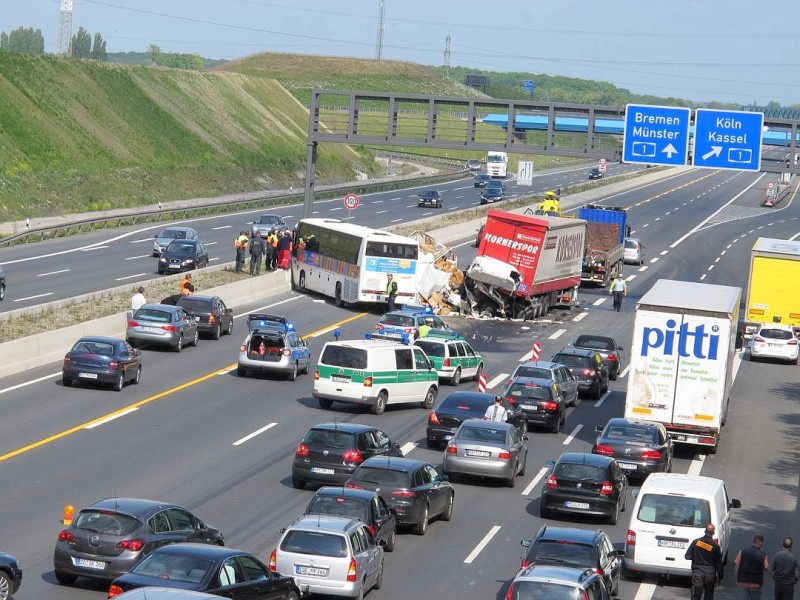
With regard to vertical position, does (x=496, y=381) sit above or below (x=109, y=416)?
below

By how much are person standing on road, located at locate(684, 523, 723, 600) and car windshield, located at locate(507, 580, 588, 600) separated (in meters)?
3.63

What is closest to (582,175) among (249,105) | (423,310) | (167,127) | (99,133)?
(249,105)

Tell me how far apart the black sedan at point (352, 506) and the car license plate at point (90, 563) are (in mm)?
3477

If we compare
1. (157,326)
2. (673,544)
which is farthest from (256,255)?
(673,544)

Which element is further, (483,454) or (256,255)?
(256,255)

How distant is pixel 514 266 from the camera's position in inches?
2114

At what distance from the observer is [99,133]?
96125 mm

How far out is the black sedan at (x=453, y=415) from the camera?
3141 cm

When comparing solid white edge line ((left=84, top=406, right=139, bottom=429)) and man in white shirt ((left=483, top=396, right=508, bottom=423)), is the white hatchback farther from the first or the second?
solid white edge line ((left=84, top=406, right=139, bottom=429))

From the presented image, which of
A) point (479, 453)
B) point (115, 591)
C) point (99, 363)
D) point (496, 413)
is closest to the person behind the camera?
point (115, 591)

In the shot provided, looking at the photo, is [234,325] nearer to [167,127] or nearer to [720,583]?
[720,583]

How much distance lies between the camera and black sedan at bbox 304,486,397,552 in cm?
2072

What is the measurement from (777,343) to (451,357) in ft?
52.3

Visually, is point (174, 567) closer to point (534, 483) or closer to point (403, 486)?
point (403, 486)
